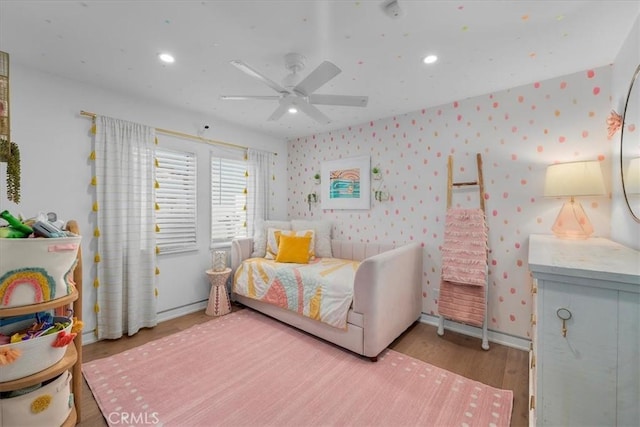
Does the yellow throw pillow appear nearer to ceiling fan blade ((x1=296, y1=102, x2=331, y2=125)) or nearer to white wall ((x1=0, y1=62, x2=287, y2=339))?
white wall ((x1=0, y1=62, x2=287, y2=339))

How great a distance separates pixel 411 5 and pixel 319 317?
2.38 metres

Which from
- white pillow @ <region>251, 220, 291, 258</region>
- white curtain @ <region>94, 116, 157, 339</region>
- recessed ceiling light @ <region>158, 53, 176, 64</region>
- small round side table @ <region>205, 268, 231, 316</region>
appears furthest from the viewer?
white pillow @ <region>251, 220, 291, 258</region>

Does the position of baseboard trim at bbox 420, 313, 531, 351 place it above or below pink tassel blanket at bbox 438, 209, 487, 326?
below

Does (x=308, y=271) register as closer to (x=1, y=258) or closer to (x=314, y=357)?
(x=314, y=357)

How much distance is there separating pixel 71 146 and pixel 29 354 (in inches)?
76.0

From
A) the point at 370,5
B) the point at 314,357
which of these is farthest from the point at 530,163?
the point at 314,357

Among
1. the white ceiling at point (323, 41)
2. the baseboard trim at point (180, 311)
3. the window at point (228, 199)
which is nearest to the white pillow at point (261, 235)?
the window at point (228, 199)

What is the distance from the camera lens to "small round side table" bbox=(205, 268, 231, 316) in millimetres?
3141

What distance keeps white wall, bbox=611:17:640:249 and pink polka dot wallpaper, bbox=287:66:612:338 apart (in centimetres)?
13

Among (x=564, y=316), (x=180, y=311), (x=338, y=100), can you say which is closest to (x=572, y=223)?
(x=564, y=316)

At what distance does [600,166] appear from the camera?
2104 millimetres

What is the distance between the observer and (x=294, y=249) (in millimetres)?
3268

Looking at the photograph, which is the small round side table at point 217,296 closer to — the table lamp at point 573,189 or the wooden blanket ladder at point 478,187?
the wooden blanket ladder at point 478,187

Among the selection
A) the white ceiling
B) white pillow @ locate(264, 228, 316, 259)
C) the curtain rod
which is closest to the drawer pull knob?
the white ceiling
